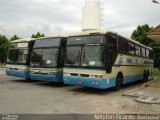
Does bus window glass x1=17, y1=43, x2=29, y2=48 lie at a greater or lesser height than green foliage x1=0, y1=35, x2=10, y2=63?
lesser

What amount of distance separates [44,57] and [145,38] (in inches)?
1153

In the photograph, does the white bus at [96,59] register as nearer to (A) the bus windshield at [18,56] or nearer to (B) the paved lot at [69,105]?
(B) the paved lot at [69,105]

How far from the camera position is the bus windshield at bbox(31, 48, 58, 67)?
16141mm

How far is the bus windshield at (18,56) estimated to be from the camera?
18.5 metres

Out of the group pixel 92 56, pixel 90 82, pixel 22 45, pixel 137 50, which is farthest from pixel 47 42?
pixel 137 50

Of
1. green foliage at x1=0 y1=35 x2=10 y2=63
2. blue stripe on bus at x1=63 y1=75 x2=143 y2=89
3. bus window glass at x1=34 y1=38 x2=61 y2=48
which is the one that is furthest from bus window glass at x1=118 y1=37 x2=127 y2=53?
green foliage at x1=0 y1=35 x2=10 y2=63

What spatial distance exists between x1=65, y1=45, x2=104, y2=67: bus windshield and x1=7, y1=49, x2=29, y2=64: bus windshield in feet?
15.7

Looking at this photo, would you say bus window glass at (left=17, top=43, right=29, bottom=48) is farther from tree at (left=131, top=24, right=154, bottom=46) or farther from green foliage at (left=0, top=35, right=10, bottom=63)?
green foliage at (left=0, top=35, right=10, bottom=63)

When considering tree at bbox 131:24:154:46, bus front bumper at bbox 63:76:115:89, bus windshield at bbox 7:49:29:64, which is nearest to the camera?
bus front bumper at bbox 63:76:115:89

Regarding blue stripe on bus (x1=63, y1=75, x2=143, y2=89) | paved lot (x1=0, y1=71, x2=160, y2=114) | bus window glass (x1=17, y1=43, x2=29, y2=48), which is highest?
bus window glass (x1=17, y1=43, x2=29, y2=48)

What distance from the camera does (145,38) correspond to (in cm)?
4306

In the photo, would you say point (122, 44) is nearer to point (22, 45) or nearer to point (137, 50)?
point (137, 50)

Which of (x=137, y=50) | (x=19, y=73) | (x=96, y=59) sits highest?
(x=137, y=50)

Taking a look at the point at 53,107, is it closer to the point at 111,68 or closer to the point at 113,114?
the point at 113,114
